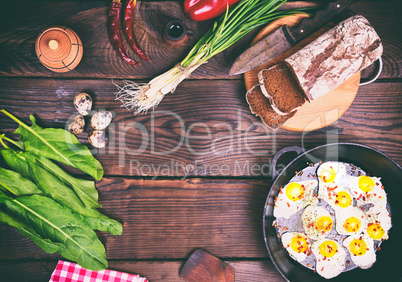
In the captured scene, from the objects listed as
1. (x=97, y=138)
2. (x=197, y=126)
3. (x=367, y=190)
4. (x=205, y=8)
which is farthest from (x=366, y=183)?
(x=97, y=138)

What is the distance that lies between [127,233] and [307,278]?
97 cm

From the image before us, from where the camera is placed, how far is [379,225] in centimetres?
131

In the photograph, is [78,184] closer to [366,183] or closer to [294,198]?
[294,198]

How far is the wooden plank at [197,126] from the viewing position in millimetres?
1332

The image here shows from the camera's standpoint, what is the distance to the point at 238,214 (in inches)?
53.1

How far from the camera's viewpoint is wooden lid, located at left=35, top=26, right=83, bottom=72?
1.16 meters

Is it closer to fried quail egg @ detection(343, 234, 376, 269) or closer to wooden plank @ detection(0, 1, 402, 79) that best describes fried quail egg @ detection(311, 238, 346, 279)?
fried quail egg @ detection(343, 234, 376, 269)

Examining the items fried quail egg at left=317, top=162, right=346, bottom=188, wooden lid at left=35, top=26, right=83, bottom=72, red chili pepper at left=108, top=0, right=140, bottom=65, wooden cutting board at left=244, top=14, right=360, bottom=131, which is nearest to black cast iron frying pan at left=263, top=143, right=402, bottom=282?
fried quail egg at left=317, top=162, right=346, bottom=188

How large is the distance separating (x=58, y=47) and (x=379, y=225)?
181 cm

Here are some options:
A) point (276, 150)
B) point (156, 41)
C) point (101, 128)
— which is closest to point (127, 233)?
point (101, 128)

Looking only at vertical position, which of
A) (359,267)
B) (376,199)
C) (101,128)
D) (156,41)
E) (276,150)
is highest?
(156,41)

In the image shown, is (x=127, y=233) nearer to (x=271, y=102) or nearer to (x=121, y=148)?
(x=121, y=148)

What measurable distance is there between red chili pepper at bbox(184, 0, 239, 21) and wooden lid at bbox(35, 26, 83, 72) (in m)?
0.57

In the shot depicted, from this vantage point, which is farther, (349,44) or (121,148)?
(121,148)
